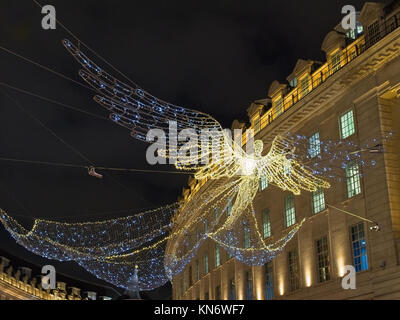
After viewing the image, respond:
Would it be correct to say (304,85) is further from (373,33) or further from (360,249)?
(360,249)

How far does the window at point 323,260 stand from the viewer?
3444 centimetres

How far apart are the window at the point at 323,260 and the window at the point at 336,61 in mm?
9911

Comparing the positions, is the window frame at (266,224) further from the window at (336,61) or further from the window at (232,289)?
the window at (336,61)

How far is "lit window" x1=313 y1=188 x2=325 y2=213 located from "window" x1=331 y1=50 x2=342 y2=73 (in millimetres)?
7188

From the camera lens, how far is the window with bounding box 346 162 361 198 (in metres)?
32.4

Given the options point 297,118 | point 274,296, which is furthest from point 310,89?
point 274,296

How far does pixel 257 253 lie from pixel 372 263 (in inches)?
513

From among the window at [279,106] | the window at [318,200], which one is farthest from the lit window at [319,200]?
the window at [279,106]

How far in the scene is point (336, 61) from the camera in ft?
117

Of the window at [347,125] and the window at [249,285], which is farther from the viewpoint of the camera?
the window at [249,285]

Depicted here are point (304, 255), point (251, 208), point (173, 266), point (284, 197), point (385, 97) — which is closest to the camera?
point (385, 97)
